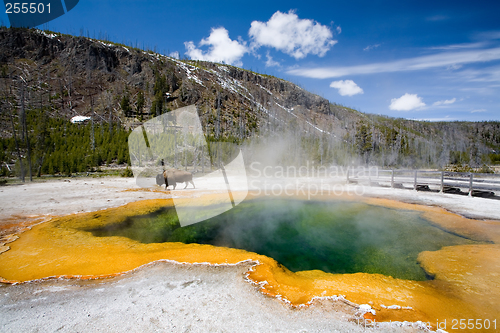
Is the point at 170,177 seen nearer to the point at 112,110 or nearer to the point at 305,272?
the point at 305,272

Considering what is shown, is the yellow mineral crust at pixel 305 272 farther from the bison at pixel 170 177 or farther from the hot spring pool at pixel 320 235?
the bison at pixel 170 177

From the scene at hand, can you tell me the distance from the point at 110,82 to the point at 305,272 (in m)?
77.6

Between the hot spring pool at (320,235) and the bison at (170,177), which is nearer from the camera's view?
the hot spring pool at (320,235)

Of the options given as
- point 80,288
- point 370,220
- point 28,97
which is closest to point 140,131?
point 80,288

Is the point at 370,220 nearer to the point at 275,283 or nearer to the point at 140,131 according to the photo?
the point at 275,283

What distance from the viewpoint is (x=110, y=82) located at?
66250 millimetres

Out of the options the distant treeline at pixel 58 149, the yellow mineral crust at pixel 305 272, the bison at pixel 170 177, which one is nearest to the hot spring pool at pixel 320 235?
the yellow mineral crust at pixel 305 272

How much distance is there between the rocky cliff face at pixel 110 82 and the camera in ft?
174

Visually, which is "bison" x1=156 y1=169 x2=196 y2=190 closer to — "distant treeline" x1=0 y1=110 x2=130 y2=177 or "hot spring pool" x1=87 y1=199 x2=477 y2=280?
"hot spring pool" x1=87 y1=199 x2=477 y2=280

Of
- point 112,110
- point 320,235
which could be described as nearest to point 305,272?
point 320,235

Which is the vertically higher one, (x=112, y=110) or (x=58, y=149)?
(x=112, y=110)

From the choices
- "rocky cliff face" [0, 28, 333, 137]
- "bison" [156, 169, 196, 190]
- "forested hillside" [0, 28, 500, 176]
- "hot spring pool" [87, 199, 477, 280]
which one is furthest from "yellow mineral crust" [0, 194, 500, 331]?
"rocky cliff face" [0, 28, 333, 137]

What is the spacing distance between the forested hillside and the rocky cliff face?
9.1 inches

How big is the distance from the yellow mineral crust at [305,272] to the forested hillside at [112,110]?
2086cm
